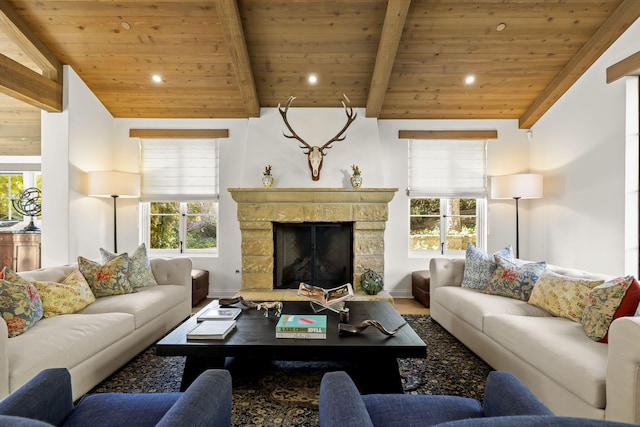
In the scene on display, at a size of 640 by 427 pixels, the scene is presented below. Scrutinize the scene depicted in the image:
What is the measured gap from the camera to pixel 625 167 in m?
3.37

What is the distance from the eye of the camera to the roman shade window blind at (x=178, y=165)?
485 centimetres

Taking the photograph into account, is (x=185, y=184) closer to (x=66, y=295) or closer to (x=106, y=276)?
(x=106, y=276)

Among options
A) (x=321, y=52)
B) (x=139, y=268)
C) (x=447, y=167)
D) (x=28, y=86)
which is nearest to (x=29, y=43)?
(x=28, y=86)

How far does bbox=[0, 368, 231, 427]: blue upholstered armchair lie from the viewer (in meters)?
1.03

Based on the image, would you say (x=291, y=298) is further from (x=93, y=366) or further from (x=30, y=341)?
(x=30, y=341)

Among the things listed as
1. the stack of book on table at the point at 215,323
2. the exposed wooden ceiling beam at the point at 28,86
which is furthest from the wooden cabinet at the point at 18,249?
the stack of book on table at the point at 215,323

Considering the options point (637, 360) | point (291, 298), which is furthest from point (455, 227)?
point (637, 360)

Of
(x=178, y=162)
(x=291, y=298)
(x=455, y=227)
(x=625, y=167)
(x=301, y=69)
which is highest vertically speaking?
(x=301, y=69)

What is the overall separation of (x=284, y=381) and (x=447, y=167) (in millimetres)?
3709

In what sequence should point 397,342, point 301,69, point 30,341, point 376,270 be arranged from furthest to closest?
point 376,270, point 301,69, point 397,342, point 30,341

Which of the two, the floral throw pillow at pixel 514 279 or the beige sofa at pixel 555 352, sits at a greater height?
the floral throw pillow at pixel 514 279

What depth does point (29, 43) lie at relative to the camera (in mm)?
3588

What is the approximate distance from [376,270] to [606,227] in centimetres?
244

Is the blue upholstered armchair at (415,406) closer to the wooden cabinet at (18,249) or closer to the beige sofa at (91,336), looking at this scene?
the beige sofa at (91,336)
